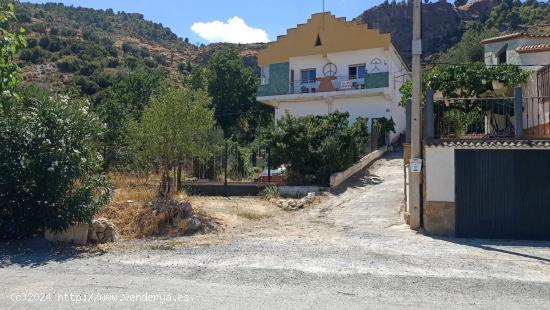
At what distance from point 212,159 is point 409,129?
9.26 metres

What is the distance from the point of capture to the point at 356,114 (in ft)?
103

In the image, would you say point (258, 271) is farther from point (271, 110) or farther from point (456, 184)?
point (271, 110)

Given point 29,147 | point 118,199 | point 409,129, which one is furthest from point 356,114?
point 29,147

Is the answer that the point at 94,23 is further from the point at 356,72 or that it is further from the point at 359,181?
the point at 359,181

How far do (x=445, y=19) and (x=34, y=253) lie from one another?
82861mm

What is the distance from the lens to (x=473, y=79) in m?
17.9

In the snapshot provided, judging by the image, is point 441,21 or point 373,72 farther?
point 441,21

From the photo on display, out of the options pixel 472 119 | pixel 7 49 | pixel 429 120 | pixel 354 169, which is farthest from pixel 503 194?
pixel 7 49

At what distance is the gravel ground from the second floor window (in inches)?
764

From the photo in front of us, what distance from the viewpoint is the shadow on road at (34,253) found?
31.6 feet

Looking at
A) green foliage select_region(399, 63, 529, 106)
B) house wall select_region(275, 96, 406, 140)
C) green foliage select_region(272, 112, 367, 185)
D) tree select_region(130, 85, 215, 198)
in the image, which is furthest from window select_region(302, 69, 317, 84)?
tree select_region(130, 85, 215, 198)

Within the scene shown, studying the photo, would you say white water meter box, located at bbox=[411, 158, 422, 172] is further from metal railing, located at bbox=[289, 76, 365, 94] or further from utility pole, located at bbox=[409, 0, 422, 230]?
metal railing, located at bbox=[289, 76, 365, 94]

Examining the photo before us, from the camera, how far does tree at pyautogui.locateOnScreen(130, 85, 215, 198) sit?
1510 cm

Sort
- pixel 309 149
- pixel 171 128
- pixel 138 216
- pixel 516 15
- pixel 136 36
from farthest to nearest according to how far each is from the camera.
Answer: pixel 136 36
pixel 516 15
pixel 309 149
pixel 171 128
pixel 138 216
